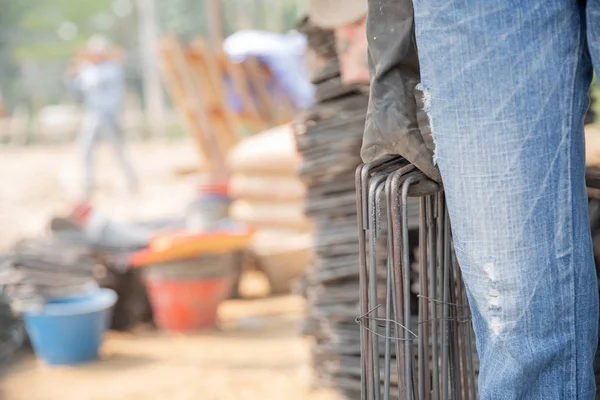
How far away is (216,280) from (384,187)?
13.5 feet

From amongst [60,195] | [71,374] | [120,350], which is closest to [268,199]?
[120,350]

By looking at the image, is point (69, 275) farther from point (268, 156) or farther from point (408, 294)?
point (408, 294)

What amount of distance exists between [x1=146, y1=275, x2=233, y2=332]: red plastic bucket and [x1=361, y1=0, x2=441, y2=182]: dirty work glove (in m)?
3.96

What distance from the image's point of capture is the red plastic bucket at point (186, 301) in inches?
217

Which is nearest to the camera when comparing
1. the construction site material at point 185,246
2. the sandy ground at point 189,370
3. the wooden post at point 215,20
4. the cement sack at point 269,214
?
the sandy ground at point 189,370

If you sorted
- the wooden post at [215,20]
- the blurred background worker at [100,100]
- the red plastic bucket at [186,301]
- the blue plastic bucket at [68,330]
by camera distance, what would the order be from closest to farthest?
the blue plastic bucket at [68,330] → the red plastic bucket at [186,301] → the wooden post at [215,20] → the blurred background worker at [100,100]

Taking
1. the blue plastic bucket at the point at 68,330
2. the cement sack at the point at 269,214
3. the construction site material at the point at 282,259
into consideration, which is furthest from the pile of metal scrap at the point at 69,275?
the cement sack at the point at 269,214

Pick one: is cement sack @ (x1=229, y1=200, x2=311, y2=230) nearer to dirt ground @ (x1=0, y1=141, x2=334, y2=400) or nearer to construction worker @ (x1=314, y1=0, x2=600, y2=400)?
dirt ground @ (x1=0, y1=141, x2=334, y2=400)

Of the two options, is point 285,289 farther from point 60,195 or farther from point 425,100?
point 60,195

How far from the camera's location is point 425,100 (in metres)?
1.56

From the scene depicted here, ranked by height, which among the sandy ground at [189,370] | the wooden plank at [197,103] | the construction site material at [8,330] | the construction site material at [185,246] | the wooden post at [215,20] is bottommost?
the sandy ground at [189,370]

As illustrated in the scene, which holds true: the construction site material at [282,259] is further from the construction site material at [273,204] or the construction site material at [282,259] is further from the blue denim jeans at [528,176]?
the blue denim jeans at [528,176]

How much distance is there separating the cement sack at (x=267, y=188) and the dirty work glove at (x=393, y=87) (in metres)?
5.30

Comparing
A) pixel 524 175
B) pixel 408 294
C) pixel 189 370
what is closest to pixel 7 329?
pixel 189 370
